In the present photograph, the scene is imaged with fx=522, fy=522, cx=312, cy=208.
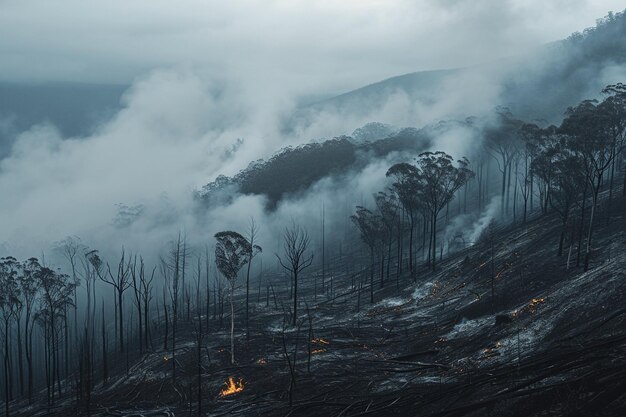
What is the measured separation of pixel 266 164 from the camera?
6467 inches

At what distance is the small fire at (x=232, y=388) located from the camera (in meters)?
39.8

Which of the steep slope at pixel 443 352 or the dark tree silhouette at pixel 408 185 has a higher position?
the dark tree silhouette at pixel 408 185

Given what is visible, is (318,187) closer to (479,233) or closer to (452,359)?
(479,233)

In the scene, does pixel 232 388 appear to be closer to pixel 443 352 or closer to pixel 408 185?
pixel 443 352

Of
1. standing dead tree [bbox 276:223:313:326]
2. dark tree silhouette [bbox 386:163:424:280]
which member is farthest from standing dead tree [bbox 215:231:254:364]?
dark tree silhouette [bbox 386:163:424:280]

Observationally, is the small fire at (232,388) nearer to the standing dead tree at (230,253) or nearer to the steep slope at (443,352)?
the steep slope at (443,352)

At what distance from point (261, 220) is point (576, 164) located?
93.7 metres

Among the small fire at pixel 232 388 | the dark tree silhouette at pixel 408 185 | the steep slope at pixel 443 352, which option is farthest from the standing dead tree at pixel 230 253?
the dark tree silhouette at pixel 408 185

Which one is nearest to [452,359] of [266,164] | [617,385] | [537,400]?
[537,400]

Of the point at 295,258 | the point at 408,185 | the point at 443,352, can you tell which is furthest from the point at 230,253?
the point at 408,185

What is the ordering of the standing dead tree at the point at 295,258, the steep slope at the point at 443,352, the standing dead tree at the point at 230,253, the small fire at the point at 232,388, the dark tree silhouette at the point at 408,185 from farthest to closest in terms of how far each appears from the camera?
the dark tree silhouette at the point at 408,185
the standing dead tree at the point at 230,253
the standing dead tree at the point at 295,258
the small fire at the point at 232,388
the steep slope at the point at 443,352

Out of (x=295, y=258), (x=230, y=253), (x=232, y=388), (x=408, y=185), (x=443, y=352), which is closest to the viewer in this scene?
(x=443, y=352)

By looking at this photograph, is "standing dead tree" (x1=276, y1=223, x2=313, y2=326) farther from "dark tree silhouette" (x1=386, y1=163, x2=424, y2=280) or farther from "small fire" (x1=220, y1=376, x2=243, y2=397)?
"dark tree silhouette" (x1=386, y1=163, x2=424, y2=280)

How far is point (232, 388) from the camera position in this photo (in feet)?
133
